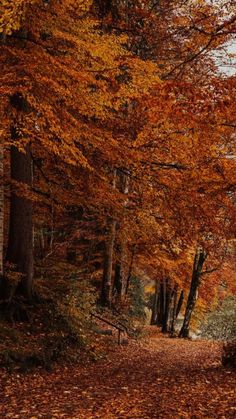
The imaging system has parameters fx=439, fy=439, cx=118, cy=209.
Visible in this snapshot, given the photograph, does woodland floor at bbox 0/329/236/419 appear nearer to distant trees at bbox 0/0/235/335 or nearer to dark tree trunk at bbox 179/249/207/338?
distant trees at bbox 0/0/235/335

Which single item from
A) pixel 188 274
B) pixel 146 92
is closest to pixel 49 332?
pixel 146 92

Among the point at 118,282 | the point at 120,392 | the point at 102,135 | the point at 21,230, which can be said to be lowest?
the point at 120,392

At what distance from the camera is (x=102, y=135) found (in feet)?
35.9

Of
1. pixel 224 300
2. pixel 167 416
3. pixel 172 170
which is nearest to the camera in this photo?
pixel 167 416

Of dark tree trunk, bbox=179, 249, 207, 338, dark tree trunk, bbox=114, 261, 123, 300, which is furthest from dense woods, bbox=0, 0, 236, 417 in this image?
dark tree trunk, bbox=179, 249, 207, 338

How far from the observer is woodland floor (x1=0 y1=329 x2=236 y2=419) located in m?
6.21

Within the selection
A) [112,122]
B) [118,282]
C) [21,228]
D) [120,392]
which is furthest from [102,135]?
[118,282]

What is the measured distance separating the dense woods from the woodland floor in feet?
3.74

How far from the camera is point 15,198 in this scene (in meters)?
11.4

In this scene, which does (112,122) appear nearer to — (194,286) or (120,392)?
(120,392)

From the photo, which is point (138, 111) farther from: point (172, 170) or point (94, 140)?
point (94, 140)

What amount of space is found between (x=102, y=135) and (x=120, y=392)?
6.05 m

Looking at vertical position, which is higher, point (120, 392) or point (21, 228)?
point (21, 228)

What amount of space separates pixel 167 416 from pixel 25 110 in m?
7.82
